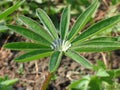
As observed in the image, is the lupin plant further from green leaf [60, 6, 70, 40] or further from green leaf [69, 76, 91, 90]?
green leaf [69, 76, 91, 90]

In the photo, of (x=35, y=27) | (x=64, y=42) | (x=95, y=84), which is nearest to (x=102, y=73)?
(x=95, y=84)

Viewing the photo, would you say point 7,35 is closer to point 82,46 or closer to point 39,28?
point 39,28

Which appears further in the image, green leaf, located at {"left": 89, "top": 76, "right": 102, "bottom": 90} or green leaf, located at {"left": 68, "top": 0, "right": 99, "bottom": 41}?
green leaf, located at {"left": 89, "top": 76, "right": 102, "bottom": 90}

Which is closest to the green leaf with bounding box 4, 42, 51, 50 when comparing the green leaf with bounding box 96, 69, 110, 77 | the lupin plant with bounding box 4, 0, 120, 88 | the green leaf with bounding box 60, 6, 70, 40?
the lupin plant with bounding box 4, 0, 120, 88

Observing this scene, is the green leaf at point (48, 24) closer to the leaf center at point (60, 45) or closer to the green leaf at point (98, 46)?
the leaf center at point (60, 45)

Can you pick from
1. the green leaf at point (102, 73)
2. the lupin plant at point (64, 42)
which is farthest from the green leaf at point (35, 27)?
the green leaf at point (102, 73)

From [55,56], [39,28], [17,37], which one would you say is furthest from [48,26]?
[17,37]
